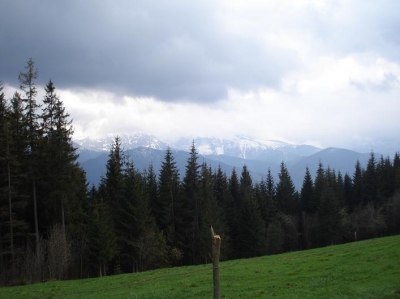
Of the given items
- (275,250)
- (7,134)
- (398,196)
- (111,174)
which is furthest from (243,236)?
(7,134)

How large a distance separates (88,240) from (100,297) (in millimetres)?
25891

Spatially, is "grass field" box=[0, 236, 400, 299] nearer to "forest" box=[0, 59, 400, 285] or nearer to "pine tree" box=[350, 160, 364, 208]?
"forest" box=[0, 59, 400, 285]

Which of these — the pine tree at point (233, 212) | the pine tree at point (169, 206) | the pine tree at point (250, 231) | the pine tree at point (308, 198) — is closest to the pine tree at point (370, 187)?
the pine tree at point (308, 198)

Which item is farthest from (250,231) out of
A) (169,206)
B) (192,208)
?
(169,206)

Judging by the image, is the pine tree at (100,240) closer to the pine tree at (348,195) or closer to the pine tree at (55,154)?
the pine tree at (55,154)

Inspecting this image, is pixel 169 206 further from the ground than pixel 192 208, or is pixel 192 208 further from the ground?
pixel 169 206

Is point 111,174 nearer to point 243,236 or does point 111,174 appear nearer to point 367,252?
point 243,236

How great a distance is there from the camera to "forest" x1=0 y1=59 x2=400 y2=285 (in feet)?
119

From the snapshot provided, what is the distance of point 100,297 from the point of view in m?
18.5

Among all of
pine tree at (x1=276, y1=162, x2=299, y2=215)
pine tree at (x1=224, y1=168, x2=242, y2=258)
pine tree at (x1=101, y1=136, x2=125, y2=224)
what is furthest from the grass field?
pine tree at (x1=276, y1=162, x2=299, y2=215)

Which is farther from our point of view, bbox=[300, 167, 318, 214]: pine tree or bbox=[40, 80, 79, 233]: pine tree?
bbox=[300, 167, 318, 214]: pine tree

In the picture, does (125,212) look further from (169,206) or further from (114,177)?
(169,206)

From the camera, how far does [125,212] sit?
47438 millimetres

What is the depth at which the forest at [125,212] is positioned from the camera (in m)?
36.2
